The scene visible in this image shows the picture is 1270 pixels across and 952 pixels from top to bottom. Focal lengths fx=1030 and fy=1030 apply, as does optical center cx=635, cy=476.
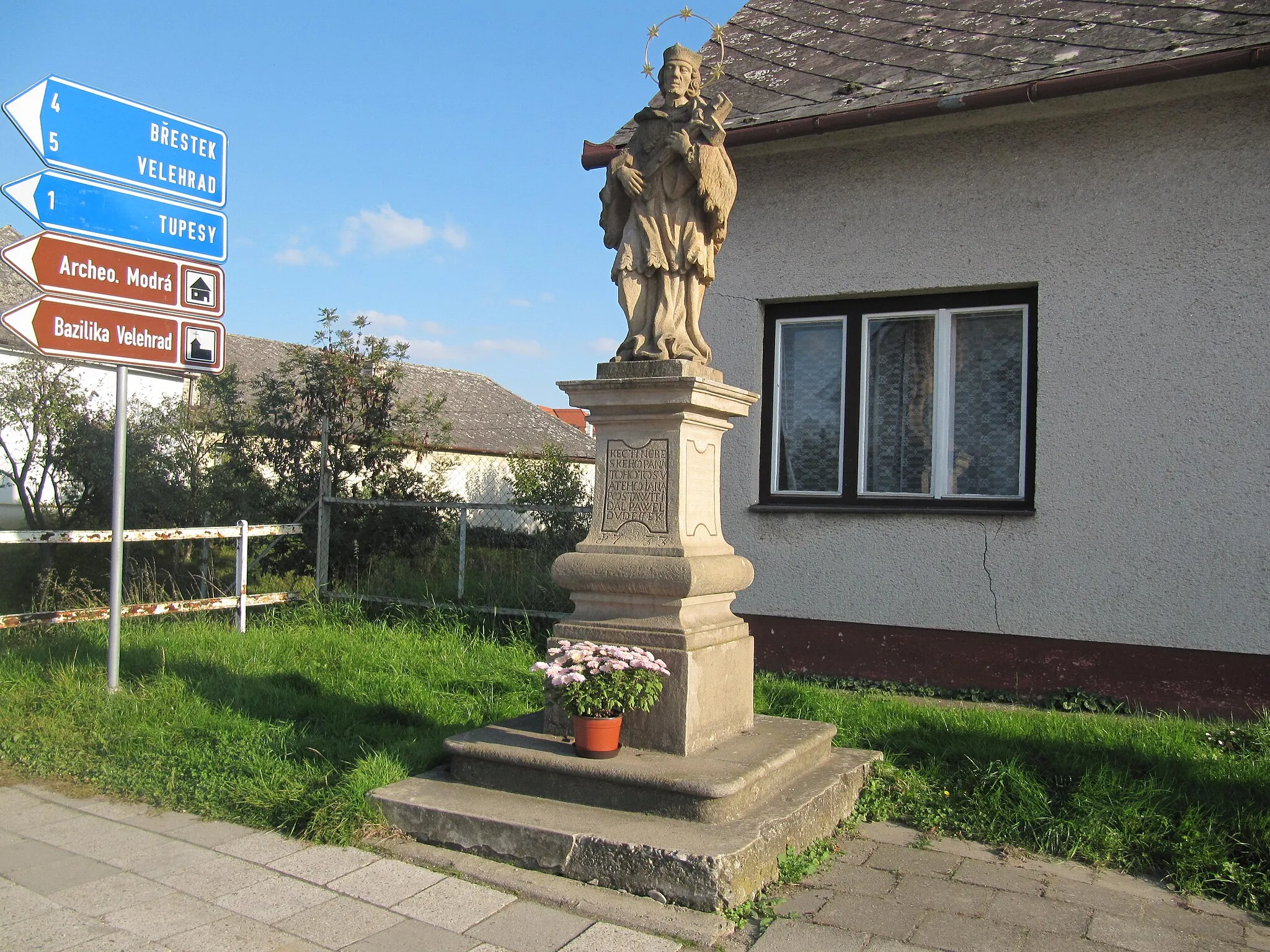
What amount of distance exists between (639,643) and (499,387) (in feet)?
110

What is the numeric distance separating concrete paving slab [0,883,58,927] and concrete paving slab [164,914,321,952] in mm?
586

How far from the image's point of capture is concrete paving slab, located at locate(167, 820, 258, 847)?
438 centimetres

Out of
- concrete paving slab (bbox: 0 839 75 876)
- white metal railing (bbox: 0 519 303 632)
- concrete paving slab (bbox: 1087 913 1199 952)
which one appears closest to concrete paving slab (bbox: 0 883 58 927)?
concrete paving slab (bbox: 0 839 75 876)

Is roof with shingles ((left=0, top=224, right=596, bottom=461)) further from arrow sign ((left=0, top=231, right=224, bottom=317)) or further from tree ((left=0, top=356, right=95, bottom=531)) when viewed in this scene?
arrow sign ((left=0, top=231, right=224, bottom=317))

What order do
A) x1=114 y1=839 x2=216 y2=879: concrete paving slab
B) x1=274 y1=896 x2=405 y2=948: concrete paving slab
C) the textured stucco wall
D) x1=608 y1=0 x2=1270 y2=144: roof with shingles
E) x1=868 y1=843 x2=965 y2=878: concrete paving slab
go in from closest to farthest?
x1=274 y1=896 x2=405 y2=948: concrete paving slab, x1=114 y1=839 x2=216 y2=879: concrete paving slab, x1=868 y1=843 x2=965 y2=878: concrete paving slab, the textured stucco wall, x1=608 y1=0 x2=1270 y2=144: roof with shingles

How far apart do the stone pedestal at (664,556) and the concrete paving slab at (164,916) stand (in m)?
1.66

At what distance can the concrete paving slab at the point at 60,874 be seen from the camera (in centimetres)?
389

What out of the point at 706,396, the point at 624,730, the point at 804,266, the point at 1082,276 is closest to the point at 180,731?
the point at 624,730

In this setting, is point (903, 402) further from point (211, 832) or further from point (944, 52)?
point (211, 832)

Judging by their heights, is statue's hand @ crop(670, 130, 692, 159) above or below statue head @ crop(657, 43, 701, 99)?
below

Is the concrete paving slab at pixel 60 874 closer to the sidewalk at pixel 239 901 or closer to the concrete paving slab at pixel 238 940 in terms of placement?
the sidewalk at pixel 239 901

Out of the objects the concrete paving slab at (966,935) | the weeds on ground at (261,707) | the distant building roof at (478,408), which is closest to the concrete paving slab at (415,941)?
the weeds on ground at (261,707)

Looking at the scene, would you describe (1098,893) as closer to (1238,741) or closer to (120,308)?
(1238,741)

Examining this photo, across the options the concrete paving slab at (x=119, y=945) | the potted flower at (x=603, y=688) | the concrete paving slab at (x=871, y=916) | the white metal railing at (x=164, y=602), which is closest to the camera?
the concrete paving slab at (x=119, y=945)
